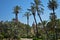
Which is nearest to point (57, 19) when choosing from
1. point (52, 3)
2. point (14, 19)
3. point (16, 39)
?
point (52, 3)

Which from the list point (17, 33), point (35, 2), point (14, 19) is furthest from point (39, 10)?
point (14, 19)

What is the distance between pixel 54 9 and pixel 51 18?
3.58 metres

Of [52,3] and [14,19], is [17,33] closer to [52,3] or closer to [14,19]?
[52,3]

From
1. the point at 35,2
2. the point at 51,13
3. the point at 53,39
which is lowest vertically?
the point at 53,39

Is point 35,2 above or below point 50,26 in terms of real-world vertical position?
above

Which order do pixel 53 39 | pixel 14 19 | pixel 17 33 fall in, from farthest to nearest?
pixel 14 19 < pixel 17 33 < pixel 53 39

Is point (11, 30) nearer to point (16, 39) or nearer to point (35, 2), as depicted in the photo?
point (16, 39)

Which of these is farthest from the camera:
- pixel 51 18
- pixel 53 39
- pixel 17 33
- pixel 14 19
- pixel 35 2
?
pixel 14 19

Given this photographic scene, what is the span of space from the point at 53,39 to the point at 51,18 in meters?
12.0

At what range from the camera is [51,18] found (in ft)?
186

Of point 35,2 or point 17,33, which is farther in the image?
point 35,2

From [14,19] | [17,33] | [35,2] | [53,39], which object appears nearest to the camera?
[53,39]

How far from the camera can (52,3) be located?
180 ft

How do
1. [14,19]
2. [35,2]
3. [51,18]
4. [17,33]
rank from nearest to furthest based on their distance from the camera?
[17,33]
[51,18]
[35,2]
[14,19]
